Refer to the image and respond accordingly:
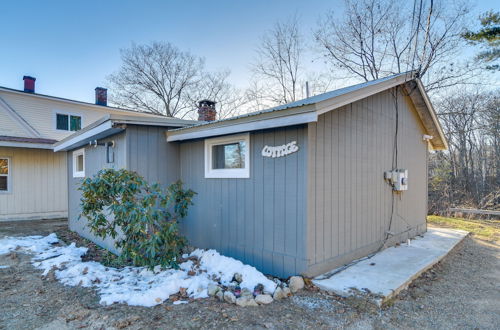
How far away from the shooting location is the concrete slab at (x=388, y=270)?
3.40m

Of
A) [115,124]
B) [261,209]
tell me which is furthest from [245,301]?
[115,124]

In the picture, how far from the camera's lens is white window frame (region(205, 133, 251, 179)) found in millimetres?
4297

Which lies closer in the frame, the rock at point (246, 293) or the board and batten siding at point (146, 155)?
the rock at point (246, 293)

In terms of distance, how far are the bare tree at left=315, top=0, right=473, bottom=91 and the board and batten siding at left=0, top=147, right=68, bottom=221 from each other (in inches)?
536

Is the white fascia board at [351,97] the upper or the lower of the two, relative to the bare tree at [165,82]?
lower

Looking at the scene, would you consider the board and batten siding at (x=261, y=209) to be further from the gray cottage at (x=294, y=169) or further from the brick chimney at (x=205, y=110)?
the brick chimney at (x=205, y=110)

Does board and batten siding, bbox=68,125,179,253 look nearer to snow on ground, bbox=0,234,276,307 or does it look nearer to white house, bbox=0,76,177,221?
snow on ground, bbox=0,234,276,307

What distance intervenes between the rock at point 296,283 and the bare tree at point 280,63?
47.7 ft

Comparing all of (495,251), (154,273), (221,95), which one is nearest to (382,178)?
(495,251)

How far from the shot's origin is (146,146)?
5004mm

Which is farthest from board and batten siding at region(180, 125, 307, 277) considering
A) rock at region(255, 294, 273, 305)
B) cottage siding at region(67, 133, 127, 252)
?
cottage siding at region(67, 133, 127, 252)

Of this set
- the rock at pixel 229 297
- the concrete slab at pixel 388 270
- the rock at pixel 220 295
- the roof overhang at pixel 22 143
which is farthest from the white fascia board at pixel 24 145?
the concrete slab at pixel 388 270

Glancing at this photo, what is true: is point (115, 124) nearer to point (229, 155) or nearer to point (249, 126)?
point (229, 155)

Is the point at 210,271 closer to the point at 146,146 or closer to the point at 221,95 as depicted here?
the point at 146,146
